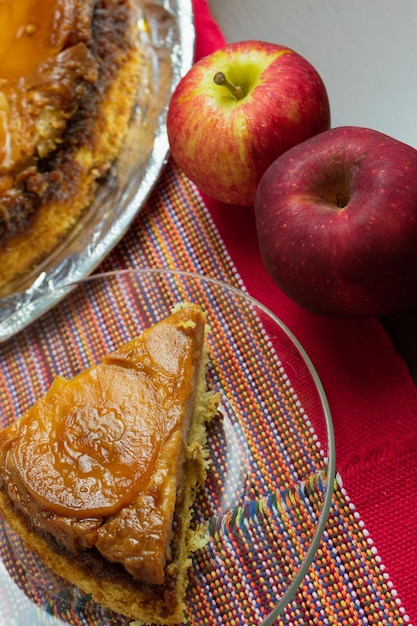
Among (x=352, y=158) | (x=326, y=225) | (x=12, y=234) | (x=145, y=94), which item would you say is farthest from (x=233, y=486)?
(x=145, y=94)

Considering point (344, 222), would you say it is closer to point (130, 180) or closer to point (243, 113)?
point (243, 113)

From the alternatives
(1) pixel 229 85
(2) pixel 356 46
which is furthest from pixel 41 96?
(2) pixel 356 46

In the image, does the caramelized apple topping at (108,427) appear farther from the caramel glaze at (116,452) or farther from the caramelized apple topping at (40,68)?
the caramelized apple topping at (40,68)

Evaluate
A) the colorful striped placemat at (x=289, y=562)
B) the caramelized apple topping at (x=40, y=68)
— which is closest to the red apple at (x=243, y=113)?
the caramelized apple topping at (x=40, y=68)

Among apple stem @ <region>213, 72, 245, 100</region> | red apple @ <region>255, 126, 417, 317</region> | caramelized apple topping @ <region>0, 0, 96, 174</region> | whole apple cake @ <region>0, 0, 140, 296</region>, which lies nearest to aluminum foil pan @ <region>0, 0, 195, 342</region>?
whole apple cake @ <region>0, 0, 140, 296</region>

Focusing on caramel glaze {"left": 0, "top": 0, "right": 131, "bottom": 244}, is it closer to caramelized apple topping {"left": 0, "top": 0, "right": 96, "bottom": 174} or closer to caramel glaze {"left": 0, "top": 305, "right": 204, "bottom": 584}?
caramelized apple topping {"left": 0, "top": 0, "right": 96, "bottom": 174}

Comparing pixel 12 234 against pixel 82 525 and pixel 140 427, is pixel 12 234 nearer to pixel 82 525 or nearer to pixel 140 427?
pixel 140 427
